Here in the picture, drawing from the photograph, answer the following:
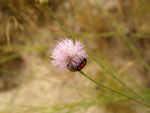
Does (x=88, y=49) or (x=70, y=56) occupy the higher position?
(x=88, y=49)

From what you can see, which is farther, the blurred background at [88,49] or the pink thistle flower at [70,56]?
the blurred background at [88,49]

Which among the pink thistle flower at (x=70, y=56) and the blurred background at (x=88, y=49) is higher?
the blurred background at (x=88, y=49)

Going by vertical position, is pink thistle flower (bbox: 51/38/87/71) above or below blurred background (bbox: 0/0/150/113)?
below

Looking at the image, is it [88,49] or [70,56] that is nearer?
[70,56]

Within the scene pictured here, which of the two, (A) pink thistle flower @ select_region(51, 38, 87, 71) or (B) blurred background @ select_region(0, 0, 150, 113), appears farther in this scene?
(B) blurred background @ select_region(0, 0, 150, 113)

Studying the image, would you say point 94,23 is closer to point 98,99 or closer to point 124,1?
point 124,1
